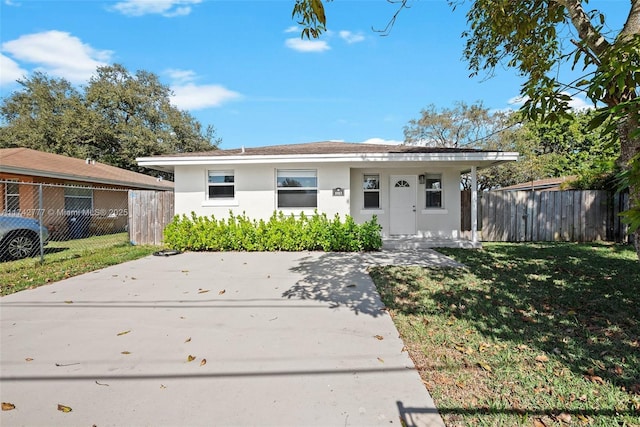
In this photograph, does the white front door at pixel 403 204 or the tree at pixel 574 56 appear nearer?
the tree at pixel 574 56

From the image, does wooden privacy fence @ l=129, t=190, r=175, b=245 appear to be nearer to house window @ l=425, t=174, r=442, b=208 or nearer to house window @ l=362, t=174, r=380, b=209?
house window @ l=362, t=174, r=380, b=209

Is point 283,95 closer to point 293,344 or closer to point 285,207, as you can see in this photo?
point 285,207

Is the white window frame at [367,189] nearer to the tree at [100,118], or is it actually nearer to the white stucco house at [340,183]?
the white stucco house at [340,183]

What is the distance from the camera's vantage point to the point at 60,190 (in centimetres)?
1309

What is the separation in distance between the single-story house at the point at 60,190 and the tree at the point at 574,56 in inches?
445

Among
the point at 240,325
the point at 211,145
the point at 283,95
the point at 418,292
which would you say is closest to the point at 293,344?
the point at 240,325

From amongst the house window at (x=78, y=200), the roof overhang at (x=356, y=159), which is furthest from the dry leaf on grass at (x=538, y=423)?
the house window at (x=78, y=200)

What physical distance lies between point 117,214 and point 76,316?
13385 mm

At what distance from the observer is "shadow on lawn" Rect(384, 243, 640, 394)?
2.83m

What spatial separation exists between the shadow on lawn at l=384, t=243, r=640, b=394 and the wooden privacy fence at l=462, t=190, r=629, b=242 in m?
4.04

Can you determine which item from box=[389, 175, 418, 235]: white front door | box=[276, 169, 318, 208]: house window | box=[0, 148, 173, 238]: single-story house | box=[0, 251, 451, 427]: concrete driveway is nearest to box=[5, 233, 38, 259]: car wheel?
box=[0, 148, 173, 238]: single-story house

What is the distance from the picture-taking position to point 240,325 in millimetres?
3691

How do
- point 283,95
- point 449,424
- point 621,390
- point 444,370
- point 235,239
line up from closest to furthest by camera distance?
point 449,424 → point 621,390 → point 444,370 → point 235,239 → point 283,95

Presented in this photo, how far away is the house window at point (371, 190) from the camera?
35.7ft
